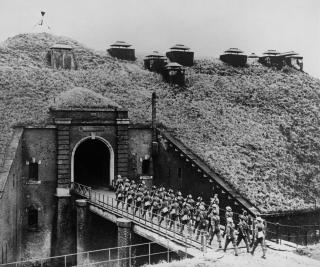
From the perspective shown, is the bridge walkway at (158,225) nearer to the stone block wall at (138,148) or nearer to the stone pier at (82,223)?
the stone pier at (82,223)

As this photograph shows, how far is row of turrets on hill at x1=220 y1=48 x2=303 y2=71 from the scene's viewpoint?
187 feet

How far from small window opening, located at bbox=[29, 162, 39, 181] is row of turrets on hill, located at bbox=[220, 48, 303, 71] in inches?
1181

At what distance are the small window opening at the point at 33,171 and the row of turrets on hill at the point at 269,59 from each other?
30.0 m

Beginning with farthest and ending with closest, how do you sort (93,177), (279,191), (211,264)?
(93,177) < (279,191) < (211,264)

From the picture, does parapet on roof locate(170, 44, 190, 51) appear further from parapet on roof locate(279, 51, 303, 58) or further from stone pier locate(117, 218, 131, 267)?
stone pier locate(117, 218, 131, 267)

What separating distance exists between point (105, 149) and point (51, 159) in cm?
437

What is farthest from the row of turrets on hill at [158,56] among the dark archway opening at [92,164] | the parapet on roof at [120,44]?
the dark archway opening at [92,164]

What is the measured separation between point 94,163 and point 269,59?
28568 millimetres

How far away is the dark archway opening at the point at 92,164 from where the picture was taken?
3706cm

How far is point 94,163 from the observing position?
1532 inches

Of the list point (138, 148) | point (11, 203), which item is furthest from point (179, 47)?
point (11, 203)

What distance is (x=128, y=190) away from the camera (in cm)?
2839

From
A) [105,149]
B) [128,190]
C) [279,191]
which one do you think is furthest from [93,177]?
[279,191]

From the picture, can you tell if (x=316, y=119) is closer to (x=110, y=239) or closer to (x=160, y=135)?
(x=160, y=135)
